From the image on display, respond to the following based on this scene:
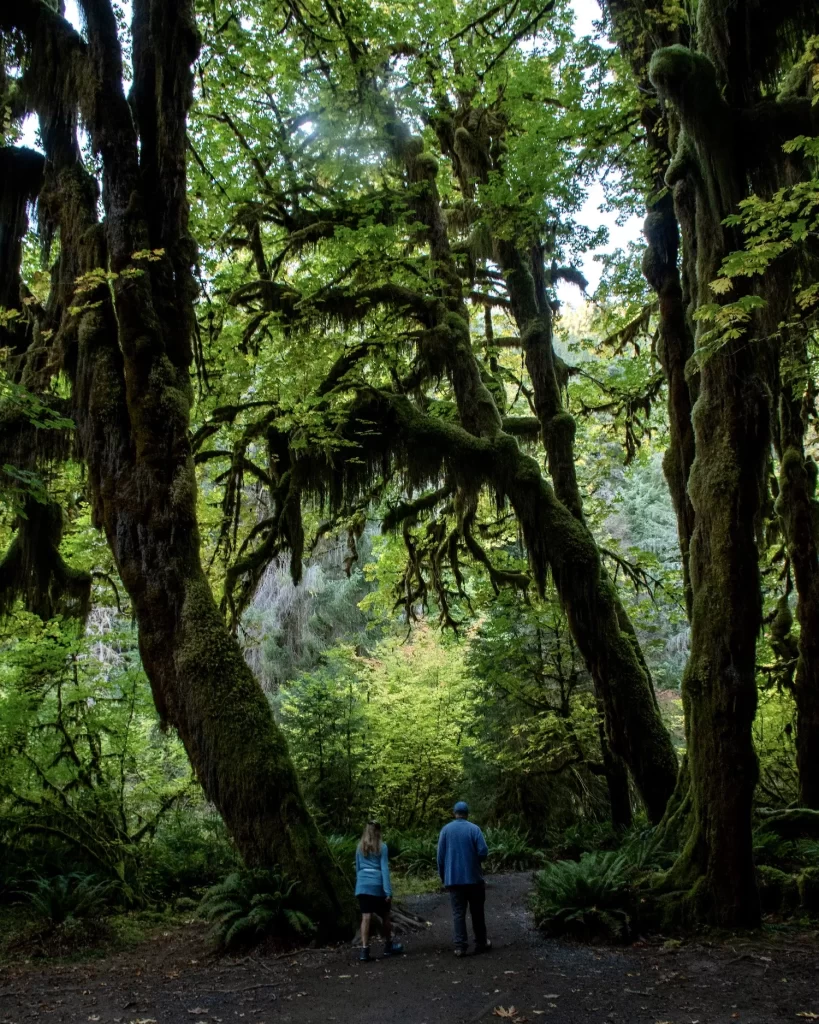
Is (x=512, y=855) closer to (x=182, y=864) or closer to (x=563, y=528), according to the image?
(x=182, y=864)

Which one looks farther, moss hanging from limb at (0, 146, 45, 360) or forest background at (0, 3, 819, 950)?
moss hanging from limb at (0, 146, 45, 360)

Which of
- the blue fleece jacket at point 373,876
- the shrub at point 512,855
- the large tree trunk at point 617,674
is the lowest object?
the shrub at point 512,855

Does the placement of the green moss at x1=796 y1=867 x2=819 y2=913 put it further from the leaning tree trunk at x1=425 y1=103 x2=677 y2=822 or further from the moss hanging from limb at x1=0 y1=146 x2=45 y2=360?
the moss hanging from limb at x1=0 y1=146 x2=45 y2=360

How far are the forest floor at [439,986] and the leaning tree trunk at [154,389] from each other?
0.98 meters

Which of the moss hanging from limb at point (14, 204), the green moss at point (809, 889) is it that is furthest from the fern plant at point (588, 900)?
the moss hanging from limb at point (14, 204)

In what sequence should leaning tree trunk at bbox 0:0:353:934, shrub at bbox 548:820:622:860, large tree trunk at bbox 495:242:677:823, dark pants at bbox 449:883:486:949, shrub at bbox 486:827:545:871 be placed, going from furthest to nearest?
shrub at bbox 486:827:545:871 < shrub at bbox 548:820:622:860 < large tree trunk at bbox 495:242:677:823 < leaning tree trunk at bbox 0:0:353:934 < dark pants at bbox 449:883:486:949

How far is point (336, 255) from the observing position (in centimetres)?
1075

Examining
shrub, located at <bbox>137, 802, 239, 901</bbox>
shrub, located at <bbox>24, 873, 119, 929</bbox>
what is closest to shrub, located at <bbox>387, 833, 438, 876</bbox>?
shrub, located at <bbox>137, 802, 239, 901</bbox>

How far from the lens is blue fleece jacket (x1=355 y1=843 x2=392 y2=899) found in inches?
253

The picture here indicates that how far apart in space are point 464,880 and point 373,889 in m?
0.81

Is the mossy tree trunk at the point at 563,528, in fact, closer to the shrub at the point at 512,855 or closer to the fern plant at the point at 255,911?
the shrub at the point at 512,855

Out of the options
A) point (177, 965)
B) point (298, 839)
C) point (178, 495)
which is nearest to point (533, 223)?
point (178, 495)

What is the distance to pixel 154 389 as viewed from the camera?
308 inches

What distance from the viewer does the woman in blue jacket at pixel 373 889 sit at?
638cm
